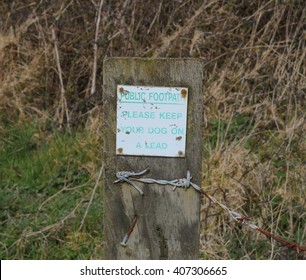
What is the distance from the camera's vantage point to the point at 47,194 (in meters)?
3.90

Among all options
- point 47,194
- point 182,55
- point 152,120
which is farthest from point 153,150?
point 182,55

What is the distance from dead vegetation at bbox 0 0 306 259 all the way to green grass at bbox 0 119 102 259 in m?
0.28

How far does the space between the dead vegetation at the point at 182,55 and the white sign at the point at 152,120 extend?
6.29ft

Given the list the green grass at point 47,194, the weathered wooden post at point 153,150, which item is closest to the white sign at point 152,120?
the weathered wooden post at point 153,150

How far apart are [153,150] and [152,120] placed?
0.10 meters

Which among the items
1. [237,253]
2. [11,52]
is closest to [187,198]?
[237,253]

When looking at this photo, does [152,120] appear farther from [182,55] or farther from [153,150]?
[182,55]

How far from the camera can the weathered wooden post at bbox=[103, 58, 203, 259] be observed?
185 cm

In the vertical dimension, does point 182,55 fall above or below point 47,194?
above

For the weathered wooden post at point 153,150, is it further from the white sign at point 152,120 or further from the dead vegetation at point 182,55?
the dead vegetation at point 182,55

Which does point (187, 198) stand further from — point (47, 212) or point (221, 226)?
point (47, 212)

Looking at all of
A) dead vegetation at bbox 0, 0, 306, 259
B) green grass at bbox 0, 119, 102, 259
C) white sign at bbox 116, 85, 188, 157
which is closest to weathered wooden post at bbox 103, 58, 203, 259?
white sign at bbox 116, 85, 188, 157

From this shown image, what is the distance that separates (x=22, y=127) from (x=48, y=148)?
0.40 metres

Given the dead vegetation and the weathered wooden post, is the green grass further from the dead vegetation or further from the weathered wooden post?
the weathered wooden post
